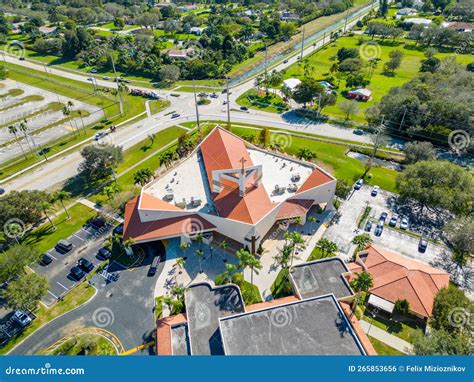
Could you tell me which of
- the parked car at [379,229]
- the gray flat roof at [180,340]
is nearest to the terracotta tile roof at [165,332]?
the gray flat roof at [180,340]

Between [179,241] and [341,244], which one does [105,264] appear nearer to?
[179,241]

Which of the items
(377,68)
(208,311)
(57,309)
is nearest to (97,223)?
(57,309)

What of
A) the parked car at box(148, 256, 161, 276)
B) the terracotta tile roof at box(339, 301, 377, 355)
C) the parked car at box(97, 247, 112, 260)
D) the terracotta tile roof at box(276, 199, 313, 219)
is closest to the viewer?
the terracotta tile roof at box(339, 301, 377, 355)

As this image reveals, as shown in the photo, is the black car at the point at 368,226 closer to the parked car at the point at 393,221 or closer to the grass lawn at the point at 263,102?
the parked car at the point at 393,221

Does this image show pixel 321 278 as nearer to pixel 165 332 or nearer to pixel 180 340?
pixel 180 340

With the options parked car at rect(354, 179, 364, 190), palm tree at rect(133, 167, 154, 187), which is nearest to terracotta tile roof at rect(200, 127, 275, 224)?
palm tree at rect(133, 167, 154, 187)

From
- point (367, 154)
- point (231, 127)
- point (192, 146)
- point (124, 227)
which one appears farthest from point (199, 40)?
point (124, 227)

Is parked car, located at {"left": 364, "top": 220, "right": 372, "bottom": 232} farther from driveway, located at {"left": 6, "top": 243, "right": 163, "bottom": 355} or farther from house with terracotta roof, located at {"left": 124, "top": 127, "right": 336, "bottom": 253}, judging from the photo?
driveway, located at {"left": 6, "top": 243, "right": 163, "bottom": 355}

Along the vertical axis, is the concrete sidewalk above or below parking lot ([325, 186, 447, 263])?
below
